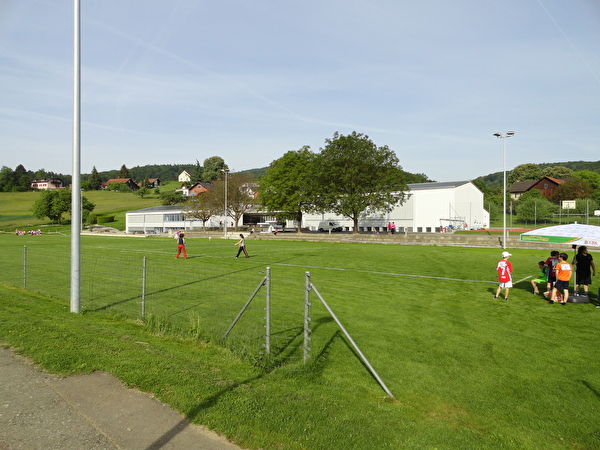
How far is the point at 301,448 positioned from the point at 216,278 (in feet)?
35.0

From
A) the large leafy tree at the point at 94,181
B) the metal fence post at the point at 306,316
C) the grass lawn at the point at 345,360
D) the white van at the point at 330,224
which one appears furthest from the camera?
the large leafy tree at the point at 94,181

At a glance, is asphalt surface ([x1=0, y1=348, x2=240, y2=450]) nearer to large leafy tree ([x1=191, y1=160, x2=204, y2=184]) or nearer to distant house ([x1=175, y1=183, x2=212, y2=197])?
distant house ([x1=175, y1=183, x2=212, y2=197])

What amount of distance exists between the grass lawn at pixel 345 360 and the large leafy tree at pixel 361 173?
3422 cm

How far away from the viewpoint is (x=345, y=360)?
741 cm

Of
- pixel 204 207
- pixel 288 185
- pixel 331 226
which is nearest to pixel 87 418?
pixel 288 185

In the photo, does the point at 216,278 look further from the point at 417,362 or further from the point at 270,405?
the point at 270,405

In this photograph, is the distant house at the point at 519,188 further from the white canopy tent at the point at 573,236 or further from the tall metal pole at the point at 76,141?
the tall metal pole at the point at 76,141

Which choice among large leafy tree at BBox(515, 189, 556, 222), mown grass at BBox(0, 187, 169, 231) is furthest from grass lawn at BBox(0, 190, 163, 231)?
large leafy tree at BBox(515, 189, 556, 222)

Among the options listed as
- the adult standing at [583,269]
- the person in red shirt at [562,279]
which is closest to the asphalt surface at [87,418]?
the person in red shirt at [562,279]

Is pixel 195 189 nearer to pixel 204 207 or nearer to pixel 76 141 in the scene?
pixel 204 207

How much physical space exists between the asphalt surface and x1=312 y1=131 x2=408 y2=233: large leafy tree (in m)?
43.2

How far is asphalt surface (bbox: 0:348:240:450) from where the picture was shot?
12.6ft

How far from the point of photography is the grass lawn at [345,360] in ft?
15.7

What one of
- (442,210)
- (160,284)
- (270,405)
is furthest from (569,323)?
(442,210)
